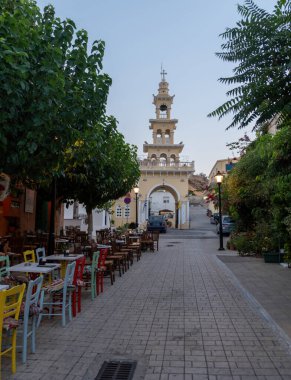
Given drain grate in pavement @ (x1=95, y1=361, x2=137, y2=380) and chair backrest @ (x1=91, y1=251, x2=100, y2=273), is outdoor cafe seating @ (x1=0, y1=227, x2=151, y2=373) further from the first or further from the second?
drain grate in pavement @ (x1=95, y1=361, x2=137, y2=380)

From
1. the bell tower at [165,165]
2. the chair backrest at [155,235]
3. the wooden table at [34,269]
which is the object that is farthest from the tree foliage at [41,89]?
the bell tower at [165,165]

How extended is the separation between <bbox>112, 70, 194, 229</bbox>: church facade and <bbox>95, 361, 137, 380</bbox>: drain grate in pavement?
35485mm

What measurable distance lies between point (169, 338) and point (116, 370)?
128 cm

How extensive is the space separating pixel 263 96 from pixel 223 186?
17.0 metres

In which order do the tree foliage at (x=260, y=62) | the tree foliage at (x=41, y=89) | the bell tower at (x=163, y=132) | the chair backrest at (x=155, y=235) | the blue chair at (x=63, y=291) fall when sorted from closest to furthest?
the tree foliage at (x=260, y=62) < the tree foliage at (x=41, y=89) < the blue chair at (x=63, y=291) < the chair backrest at (x=155, y=235) < the bell tower at (x=163, y=132)

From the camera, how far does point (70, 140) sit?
22.5 ft

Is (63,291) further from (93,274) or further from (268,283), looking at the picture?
(268,283)

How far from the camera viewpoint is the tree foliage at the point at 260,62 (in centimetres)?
398

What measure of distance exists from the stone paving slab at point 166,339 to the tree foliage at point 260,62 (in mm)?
2966

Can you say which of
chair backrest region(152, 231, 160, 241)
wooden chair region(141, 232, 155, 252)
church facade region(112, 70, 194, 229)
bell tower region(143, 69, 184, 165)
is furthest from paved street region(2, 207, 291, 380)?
bell tower region(143, 69, 184, 165)

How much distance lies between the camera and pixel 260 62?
13.6 ft

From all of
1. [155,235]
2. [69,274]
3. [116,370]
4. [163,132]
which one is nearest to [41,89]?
[69,274]

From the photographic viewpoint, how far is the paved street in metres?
4.30

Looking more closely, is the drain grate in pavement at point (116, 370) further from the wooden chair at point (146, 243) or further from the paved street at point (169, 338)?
the wooden chair at point (146, 243)
